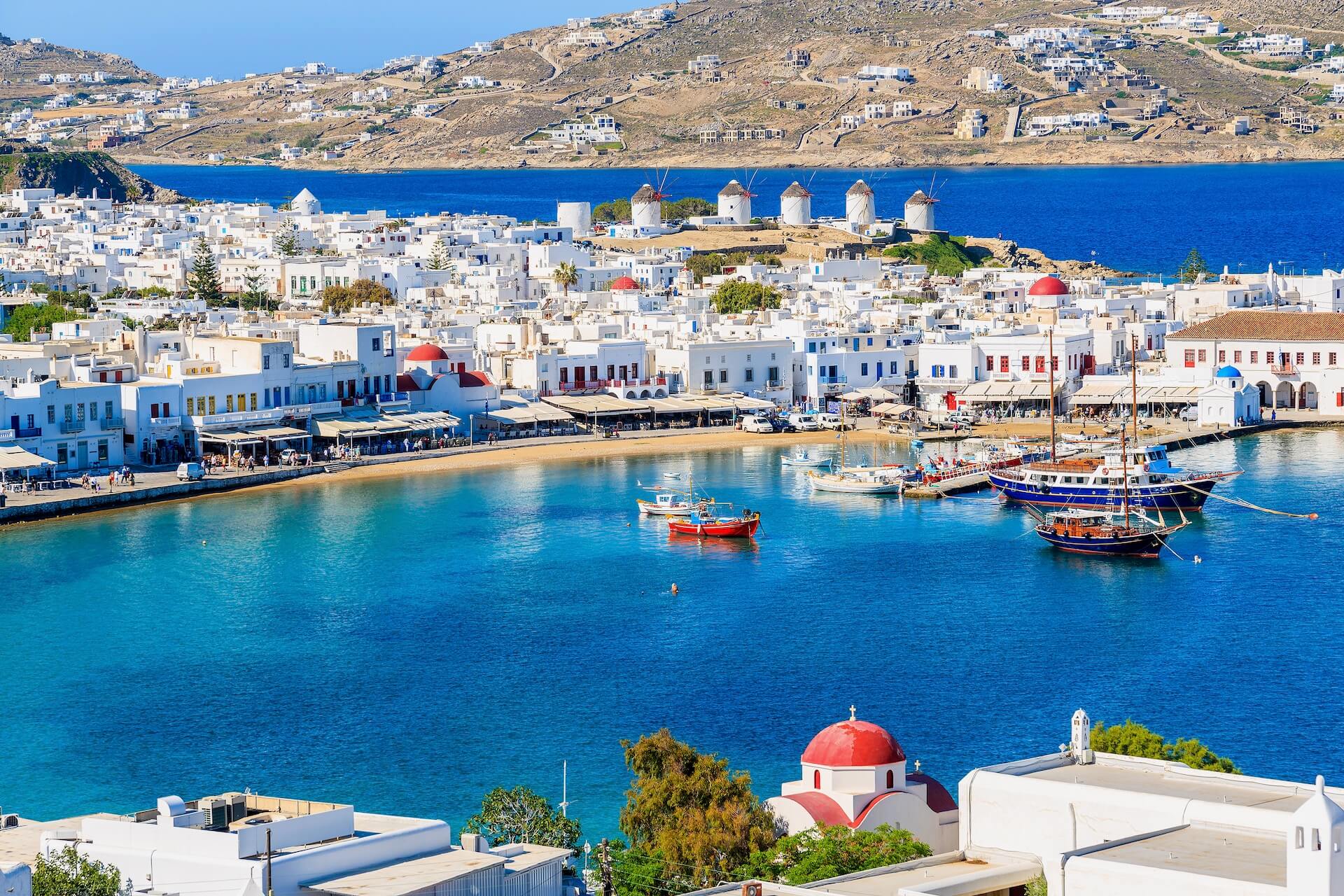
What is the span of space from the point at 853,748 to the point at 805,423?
36558 mm

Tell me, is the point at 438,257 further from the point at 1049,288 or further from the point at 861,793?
the point at 861,793

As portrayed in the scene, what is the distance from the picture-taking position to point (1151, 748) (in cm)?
2230

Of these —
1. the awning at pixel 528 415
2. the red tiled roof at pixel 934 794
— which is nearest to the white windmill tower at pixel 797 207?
the awning at pixel 528 415

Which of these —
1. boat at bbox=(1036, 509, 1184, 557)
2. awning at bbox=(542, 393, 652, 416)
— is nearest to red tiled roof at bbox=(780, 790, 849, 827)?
boat at bbox=(1036, 509, 1184, 557)

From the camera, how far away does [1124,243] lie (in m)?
117

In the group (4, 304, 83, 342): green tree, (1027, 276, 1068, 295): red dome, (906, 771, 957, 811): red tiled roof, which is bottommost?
(906, 771, 957, 811): red tiled roof

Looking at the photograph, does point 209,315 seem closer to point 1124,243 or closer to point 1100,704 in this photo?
point 1100,704

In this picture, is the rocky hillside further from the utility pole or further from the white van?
the utility pole

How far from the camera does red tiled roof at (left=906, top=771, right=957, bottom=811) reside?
68.2 feet

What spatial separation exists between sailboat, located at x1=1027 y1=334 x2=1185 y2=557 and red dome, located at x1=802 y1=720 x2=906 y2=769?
21.3 metres

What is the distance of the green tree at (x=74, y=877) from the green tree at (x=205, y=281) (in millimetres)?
57805

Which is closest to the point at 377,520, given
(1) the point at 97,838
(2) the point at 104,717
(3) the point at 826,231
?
(2) the point at 104,717

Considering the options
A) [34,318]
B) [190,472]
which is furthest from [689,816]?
[34,318]

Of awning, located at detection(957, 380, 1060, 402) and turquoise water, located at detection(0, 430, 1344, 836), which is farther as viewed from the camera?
awning, located at detection(957, 380, 1060, 402)
